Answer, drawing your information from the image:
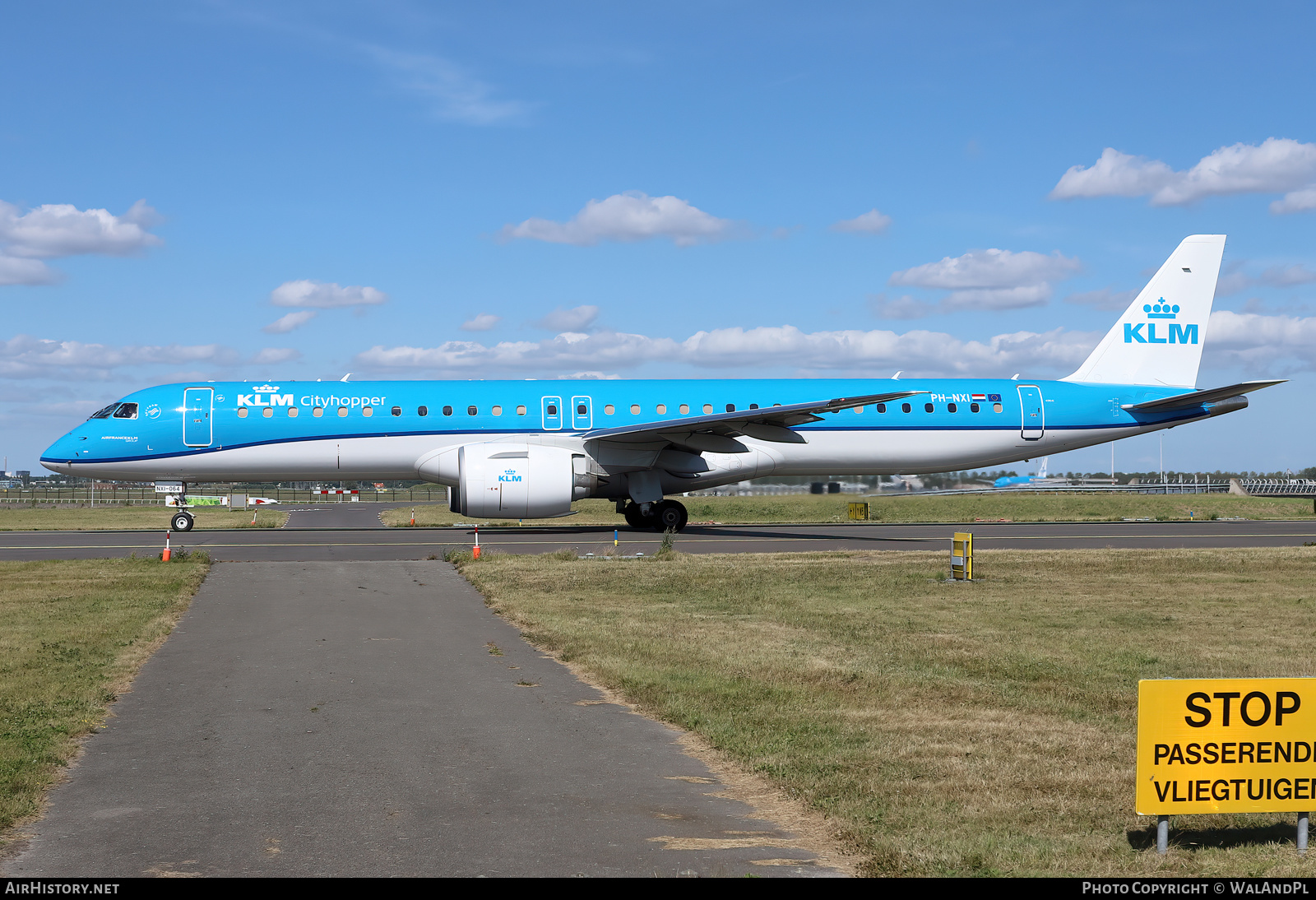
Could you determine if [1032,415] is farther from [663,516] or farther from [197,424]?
[197,424]

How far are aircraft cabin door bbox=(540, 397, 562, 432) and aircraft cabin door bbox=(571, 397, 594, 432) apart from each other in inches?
14.1

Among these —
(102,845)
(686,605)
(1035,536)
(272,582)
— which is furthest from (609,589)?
(1035,536)

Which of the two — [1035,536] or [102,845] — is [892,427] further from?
[102,845]

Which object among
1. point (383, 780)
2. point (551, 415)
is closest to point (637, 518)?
point (551, 415)

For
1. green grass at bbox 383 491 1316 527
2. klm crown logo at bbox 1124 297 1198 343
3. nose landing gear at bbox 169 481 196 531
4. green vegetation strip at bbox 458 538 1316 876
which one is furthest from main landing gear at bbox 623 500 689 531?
klm crown logo at bbox 1124 297 1198 343

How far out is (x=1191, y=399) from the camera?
32.8 m

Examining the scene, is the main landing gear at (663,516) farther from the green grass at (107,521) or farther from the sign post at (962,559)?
the green grass at (107,521)

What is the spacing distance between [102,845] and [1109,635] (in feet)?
35.1

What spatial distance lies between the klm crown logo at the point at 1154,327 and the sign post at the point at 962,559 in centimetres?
1834


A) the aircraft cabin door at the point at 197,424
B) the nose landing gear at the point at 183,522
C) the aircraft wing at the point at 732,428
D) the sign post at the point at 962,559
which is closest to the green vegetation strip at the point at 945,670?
the sign post at the point at 962,559

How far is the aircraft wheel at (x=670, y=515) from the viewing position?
31.3 metres

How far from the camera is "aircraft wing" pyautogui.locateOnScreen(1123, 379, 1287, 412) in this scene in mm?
31650

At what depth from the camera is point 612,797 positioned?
677cm

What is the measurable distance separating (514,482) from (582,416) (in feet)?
13.3
